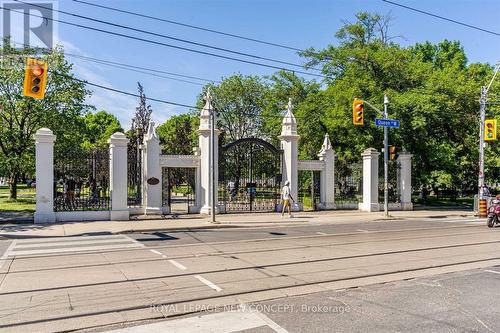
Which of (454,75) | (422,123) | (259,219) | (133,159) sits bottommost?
(259,219)

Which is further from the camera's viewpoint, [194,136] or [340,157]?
[194,136]

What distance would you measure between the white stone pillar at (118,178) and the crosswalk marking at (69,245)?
4.88 meters

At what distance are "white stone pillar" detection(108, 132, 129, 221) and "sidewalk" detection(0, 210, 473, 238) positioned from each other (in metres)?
0.78

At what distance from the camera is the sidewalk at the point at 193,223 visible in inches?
622

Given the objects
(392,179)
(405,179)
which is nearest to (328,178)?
(392,179)

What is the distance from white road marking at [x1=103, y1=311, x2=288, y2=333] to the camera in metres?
5.40

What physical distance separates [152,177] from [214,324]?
52.4 ft

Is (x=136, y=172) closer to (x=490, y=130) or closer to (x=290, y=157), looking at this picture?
(x=290, y=157)

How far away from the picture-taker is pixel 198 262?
978 centimetres

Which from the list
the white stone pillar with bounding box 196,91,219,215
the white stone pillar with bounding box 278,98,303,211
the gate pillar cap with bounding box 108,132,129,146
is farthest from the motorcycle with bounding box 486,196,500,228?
the gate pillar cap with bounding box 108,132,129,146

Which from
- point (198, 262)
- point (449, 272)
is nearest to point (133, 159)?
point (198, 262)

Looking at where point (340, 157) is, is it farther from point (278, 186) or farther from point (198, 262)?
point (198, 262)

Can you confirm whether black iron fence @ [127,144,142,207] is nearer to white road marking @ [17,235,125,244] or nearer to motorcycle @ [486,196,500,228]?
white road marking @ [17,235,125,244]

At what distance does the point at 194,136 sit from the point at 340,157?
18551mm
